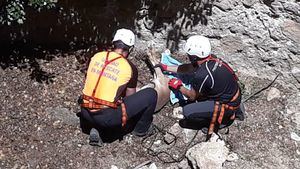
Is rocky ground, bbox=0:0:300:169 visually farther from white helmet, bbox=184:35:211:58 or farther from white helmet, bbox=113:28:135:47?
white helmet, bbox=113:28:135:47

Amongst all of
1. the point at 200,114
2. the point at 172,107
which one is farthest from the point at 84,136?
the point at 200,114

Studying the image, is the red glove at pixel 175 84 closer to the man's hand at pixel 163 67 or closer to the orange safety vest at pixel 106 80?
the man's hand at pixel 163 67

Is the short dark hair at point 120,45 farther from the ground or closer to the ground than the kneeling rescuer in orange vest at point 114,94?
farther from the ground

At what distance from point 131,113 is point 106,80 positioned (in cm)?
49

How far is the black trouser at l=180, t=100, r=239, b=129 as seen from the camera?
6.49 m

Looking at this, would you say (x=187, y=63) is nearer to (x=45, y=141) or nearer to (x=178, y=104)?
(x=178, y=104)

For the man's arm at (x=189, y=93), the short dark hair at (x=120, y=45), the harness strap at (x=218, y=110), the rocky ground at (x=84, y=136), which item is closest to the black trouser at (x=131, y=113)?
the rocky ground at (x=84, y=136)

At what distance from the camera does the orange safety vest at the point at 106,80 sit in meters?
6.15

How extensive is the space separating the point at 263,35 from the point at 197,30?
0.83 meters

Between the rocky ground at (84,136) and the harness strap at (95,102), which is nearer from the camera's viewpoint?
the harness strap at (95,102)

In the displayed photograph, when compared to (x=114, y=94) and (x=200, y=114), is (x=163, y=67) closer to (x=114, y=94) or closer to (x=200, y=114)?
(x=200, y=114)

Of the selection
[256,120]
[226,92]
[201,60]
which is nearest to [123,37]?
[201,60]

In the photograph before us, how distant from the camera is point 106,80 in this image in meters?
6.14

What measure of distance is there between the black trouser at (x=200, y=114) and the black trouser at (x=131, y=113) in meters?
0.41
